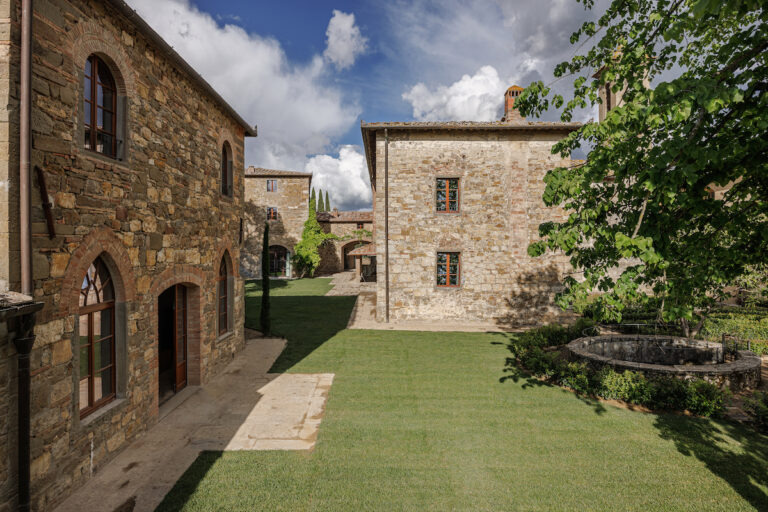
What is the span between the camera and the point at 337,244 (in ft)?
108

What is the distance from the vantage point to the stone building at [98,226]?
139 inches

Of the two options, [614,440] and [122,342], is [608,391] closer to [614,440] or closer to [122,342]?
[614,440]

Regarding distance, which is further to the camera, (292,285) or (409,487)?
(292,285)

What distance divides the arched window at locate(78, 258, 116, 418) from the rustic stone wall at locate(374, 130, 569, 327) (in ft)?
30.1

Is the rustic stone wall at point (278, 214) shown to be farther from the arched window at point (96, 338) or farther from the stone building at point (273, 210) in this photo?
the arched window at point (96, 338)

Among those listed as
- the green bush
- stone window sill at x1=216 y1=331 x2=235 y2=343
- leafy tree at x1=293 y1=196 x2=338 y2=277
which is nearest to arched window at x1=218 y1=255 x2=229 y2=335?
stone window sill at x1=216 y1=331 x2=235 y2=343

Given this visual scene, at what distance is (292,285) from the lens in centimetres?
2528

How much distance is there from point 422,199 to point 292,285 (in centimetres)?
1495

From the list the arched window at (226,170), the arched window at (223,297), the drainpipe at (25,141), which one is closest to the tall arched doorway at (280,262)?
the arched window at (223,297)

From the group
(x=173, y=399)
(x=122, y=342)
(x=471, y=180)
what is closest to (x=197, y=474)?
(x=122, y=342)

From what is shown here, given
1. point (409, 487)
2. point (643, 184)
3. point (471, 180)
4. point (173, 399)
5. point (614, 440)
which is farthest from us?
point (471, 180)

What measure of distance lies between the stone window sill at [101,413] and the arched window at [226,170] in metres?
5.16

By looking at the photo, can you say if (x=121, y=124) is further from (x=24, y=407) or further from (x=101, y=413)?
(x=101, y=413)

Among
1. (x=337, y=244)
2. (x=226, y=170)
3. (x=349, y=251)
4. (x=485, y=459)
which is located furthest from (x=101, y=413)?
(x=349, y=251)
